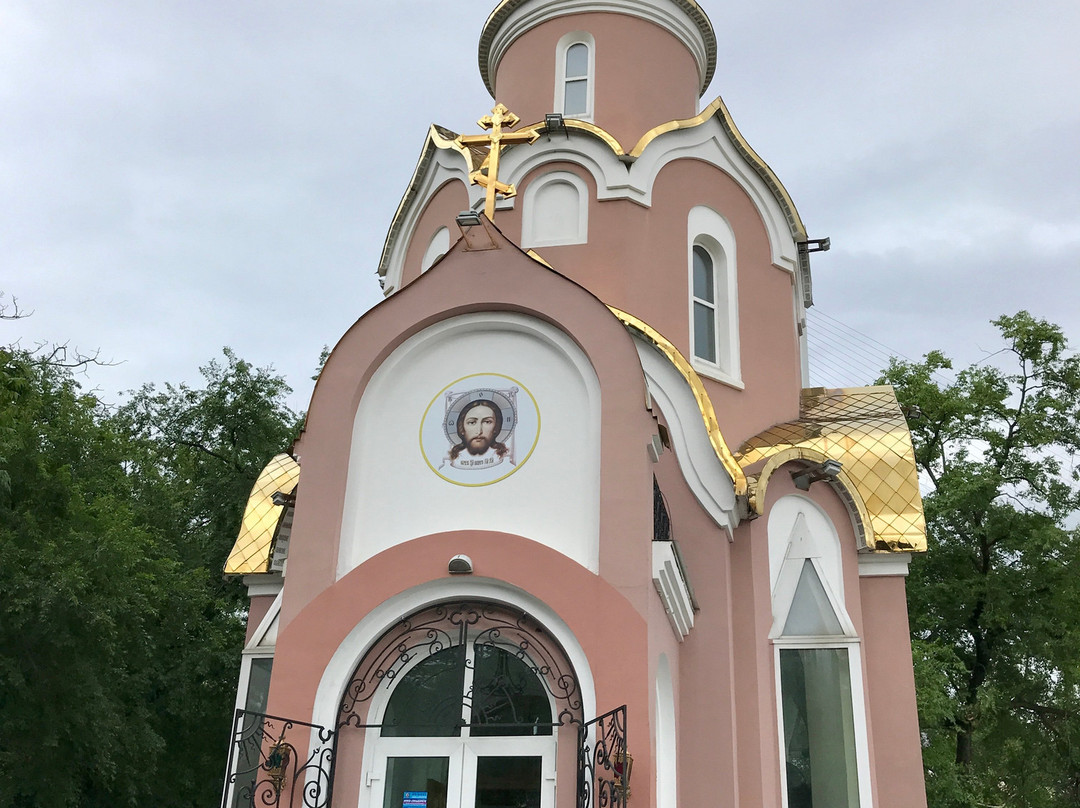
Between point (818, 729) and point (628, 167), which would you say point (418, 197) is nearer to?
point (628, 167)

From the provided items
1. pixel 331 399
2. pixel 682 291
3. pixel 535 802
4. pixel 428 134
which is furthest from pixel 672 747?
pixel 428 134

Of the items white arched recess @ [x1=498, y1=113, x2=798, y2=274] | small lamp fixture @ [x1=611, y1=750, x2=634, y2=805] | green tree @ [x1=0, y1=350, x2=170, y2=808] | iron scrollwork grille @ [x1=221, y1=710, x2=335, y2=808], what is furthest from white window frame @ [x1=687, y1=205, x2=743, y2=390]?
green tree @ [x1=0, y1=350, x2=170, y2=808]

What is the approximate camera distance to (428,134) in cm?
1357

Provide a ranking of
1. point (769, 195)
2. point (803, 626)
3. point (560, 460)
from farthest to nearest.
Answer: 1. point (769, 195)
2. point (803, 626)
3. point (560, 460)

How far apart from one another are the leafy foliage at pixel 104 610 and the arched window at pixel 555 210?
630cm

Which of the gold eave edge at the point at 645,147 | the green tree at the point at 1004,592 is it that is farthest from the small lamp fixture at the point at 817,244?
the green tree at the point at 1004,592

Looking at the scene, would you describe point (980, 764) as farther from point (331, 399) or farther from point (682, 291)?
point (331, 399)

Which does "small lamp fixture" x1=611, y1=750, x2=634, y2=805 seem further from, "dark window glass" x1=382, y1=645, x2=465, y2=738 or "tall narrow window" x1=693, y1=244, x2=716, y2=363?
"tall narrow window" x1=693, y1=244, x2=716, y2=363

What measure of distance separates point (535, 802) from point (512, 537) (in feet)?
5.92

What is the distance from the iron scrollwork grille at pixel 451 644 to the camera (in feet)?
A: 26.0

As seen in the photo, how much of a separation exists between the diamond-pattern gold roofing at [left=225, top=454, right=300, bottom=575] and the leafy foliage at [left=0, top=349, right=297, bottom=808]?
6.93ft

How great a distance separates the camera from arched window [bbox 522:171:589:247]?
480 inches

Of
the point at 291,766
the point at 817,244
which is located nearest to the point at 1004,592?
the point at 817,244

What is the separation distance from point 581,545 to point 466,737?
157cm
